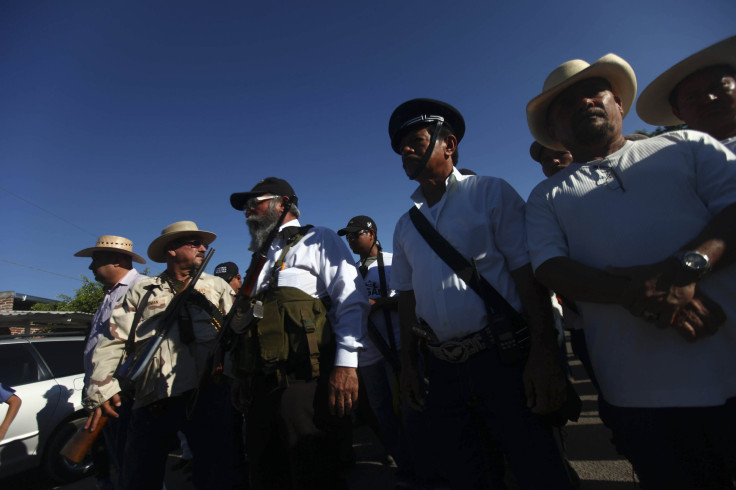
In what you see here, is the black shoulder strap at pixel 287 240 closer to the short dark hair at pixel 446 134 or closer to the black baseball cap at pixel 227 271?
the short dark hair at pixel 446 134

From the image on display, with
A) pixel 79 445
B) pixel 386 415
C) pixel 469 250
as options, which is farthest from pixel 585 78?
pixel 79 445

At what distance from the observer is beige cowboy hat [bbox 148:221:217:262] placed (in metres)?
3.37

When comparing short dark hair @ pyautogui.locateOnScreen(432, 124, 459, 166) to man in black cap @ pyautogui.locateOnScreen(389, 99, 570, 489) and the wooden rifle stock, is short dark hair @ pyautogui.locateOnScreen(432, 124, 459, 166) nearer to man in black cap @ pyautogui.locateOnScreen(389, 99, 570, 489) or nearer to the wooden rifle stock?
man in black cap @ pyautogui.locateOnScreen(389, 99, 570, 489)

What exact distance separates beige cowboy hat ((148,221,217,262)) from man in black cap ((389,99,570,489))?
2492 millimetres

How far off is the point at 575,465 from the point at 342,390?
2.61 meters

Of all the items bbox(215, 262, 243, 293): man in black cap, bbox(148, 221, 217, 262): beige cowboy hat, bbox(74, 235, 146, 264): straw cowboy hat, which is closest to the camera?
bbox(148, 221, 217, 262): beige cowboy hat

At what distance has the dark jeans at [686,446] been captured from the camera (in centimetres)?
112

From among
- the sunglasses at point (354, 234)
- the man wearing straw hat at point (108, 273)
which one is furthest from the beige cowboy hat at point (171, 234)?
the sunglasses at point (354, 234)

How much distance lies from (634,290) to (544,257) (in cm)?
34

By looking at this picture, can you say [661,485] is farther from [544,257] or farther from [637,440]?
[544,257]

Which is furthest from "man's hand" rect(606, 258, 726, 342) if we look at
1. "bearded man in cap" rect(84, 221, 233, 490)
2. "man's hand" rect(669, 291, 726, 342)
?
"bearded man in cap" rect(84, 221, 233, 490)

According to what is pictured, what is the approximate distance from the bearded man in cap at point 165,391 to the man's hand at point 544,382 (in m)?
2.31

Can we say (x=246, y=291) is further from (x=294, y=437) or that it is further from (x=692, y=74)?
(x=692, y=74)

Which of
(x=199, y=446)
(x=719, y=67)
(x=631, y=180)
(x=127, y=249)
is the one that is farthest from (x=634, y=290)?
(x=127, y=249)
